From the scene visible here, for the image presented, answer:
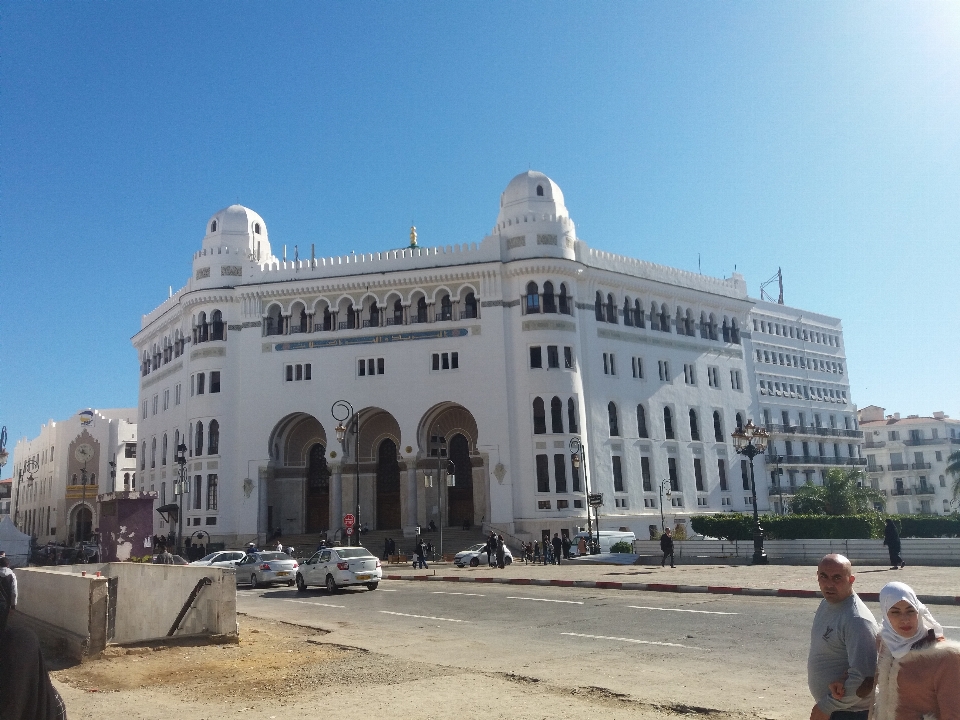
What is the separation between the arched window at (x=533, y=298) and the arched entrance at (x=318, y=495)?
48.8ft

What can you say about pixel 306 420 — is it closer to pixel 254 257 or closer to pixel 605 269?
pixel 254 257

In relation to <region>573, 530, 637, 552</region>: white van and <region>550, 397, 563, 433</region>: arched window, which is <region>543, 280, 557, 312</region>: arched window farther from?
<region>573, 530, 637, 552</region>: white van

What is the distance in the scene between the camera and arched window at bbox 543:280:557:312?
145ft

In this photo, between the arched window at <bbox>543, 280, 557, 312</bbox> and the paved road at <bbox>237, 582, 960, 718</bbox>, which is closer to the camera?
the paved road at <bbox>237, 582, 960, 718</bbox>

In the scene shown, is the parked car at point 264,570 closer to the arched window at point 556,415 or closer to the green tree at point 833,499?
the arched window at point 556,415

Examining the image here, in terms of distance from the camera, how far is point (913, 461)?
74.0m

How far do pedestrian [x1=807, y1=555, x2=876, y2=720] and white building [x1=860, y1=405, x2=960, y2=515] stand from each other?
75.8 metres

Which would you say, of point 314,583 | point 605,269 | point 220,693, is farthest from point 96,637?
point 605,269

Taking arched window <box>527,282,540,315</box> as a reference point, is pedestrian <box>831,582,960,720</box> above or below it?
below

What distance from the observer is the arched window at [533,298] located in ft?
145

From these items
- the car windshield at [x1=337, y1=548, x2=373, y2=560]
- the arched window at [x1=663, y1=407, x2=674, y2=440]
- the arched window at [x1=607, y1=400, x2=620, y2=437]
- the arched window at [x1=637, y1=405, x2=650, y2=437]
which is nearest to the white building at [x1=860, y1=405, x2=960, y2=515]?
the arched window at [x1=663, y1=407, x2=674, y2=440]

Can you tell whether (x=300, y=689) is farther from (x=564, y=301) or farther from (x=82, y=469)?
(x=82, y=469)

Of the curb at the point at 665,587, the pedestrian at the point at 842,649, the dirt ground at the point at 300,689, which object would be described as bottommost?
the curb at the point at 665,587

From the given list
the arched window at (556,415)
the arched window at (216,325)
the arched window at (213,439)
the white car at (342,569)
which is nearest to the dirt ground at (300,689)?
the white car at (342,569)
